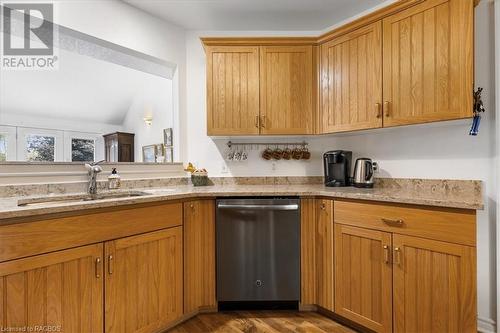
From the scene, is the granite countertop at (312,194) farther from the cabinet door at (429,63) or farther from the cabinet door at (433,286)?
the cabinet door at (429,63)

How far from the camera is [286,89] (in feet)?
7.83

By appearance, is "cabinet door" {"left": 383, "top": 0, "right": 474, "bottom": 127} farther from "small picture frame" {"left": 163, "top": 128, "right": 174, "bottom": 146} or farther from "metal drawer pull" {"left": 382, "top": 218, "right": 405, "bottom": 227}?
"small picture frame" {"left": 163, "top": 128, "right": 174, "bottom": 146}

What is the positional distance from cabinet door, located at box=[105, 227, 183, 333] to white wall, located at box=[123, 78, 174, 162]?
0.99 meters

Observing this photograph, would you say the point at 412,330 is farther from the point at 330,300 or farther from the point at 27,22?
the point at 27,22

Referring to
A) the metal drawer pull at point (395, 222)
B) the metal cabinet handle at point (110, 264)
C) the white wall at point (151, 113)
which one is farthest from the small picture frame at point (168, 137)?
the metal drawer pull at point (395, 222)

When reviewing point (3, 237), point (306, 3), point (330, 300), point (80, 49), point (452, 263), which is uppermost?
point (306, 3)

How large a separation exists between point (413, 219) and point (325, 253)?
0.68 metres

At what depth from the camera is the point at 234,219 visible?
6.72 ft

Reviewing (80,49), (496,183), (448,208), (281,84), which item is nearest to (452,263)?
(448,208)

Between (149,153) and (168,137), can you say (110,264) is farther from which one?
(168,137)

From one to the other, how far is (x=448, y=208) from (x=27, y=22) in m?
2.86

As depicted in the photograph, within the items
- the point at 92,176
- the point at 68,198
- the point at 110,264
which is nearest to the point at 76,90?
the point at 92,176

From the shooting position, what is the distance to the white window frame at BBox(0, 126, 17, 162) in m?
1.73

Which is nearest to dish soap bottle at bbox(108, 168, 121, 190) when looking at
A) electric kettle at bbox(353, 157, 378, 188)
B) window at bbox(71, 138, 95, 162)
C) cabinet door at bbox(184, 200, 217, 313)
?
window at bbox(71, 138, 95, 162)
